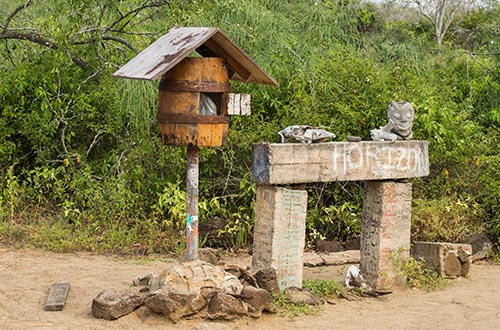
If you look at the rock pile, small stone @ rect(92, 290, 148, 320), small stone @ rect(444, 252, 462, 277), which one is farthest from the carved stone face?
small stone @ rect(92, 290, 148, 320)

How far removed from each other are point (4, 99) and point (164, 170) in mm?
2469

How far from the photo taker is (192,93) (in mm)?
6523

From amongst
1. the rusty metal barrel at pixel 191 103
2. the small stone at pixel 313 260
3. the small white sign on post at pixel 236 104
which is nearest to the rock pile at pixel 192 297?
the rusty metal barrel at pixel 191 103

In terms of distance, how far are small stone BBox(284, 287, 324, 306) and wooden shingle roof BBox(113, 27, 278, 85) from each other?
1.85 m

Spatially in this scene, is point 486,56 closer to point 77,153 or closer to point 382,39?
point 382,39

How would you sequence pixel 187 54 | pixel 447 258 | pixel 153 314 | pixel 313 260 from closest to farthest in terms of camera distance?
pixel 187 54 → pixel 153 314 → pixel 447 258 → pixel 313 260

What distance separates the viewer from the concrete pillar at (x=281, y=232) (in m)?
7.11

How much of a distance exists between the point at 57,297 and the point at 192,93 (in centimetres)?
213

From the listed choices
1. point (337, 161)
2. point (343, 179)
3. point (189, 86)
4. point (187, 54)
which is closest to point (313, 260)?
point (343, 179)

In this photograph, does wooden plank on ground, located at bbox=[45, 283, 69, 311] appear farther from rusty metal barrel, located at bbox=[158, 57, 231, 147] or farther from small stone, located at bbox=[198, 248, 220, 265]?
rusty metal barrel, located at bbox=[158, 57, 231, 147]

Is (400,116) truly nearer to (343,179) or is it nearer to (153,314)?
(343,179)

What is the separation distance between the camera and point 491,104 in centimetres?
1146

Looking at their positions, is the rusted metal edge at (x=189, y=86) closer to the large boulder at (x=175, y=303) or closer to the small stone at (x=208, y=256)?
the large boulder at (x=175, y=303)

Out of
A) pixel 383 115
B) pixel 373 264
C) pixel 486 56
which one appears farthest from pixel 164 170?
pixel 486 56
